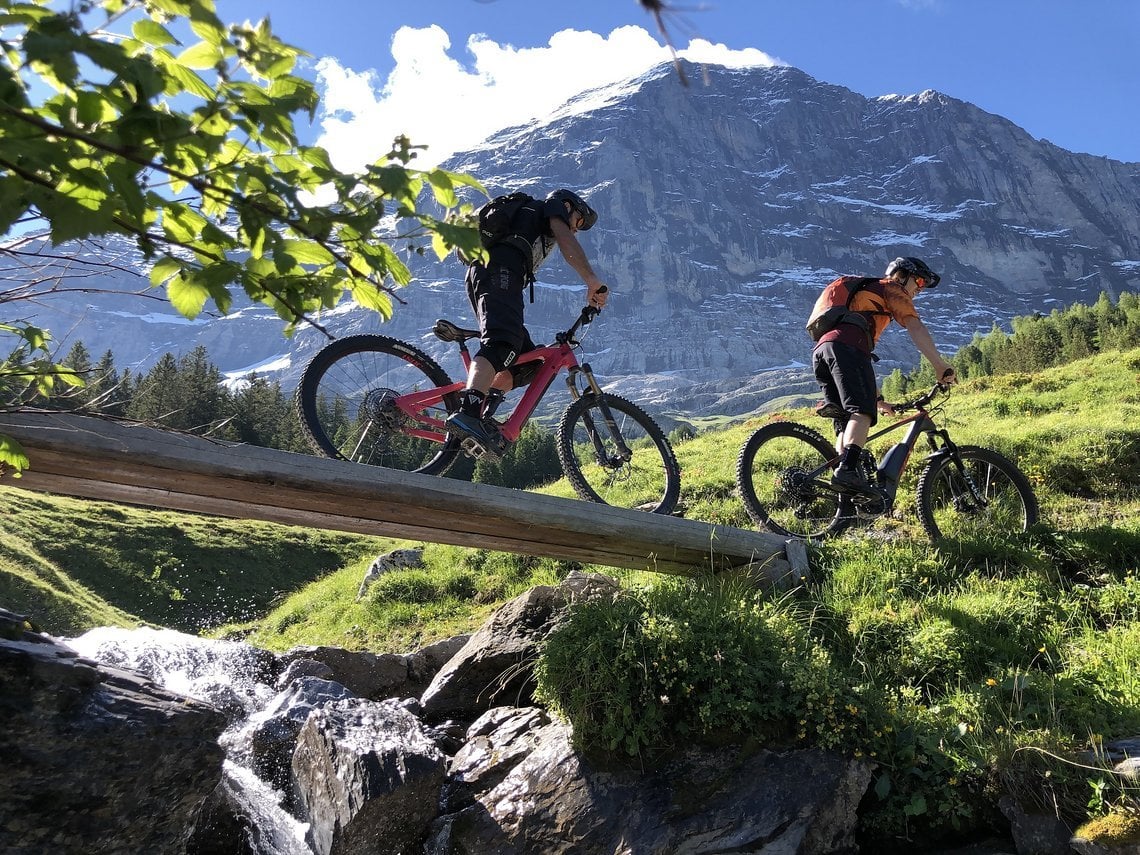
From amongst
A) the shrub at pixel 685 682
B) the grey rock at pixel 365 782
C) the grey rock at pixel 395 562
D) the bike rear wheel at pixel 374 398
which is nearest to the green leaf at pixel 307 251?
the shrub at pixel 685 682

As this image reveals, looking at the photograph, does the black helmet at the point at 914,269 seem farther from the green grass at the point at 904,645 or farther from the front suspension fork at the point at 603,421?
the front suspension fork at the point at 603,421


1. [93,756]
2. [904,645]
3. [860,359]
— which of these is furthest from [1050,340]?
[93,756]

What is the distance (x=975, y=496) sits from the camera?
8438 mm

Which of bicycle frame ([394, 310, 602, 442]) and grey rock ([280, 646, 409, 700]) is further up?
bicycle frame ([394, 310, 602, 442])

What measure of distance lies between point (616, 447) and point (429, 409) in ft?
7.23

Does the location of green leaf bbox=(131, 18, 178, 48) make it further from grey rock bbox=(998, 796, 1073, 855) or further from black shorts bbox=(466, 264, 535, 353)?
grey rock bbox=(998, 796, 1073, 855)

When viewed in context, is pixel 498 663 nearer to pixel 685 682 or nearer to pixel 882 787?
pixel 685 682

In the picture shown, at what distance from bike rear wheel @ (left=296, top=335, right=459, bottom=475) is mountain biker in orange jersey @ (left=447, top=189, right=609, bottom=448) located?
45 centimetres

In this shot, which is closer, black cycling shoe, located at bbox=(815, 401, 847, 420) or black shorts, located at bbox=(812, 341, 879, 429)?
black shorts, located at bbox=(812, 341, 879, 429)

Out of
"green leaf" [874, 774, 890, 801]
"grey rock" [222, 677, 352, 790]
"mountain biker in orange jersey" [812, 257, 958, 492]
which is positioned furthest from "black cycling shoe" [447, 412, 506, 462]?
"green leaf" [874, 774, 890, 801]

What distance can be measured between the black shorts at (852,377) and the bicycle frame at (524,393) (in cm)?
244

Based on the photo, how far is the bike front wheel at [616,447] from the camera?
774cm

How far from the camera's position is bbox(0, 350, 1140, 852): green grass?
4469 mm

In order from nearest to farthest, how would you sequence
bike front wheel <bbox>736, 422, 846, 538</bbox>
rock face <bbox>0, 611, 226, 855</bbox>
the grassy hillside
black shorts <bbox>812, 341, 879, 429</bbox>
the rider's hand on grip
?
rock face <bbox>0, 611, 226, 855</bbox>
the rider's hand on grip
black shorts <bbox>812, 341, 879, 429</bbox>
bike front wheel <bbox>736, 422, 846, 538</bbox>
the grassy hillside
